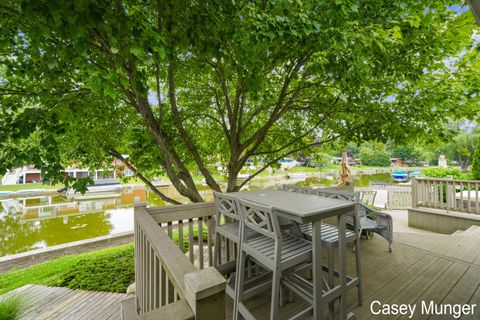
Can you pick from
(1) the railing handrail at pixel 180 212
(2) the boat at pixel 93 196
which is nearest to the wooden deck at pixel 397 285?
(1) the railing handrail at pixel 180 212

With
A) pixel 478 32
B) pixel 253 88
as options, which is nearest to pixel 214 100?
pixel 253 88

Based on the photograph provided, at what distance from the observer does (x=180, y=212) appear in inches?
98.9

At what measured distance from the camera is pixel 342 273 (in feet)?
6.26

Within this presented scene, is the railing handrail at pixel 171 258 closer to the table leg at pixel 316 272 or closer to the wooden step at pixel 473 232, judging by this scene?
the table leg at pixel 316 272

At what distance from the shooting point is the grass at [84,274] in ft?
15.4

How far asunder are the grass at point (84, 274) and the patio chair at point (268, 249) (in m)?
3.78

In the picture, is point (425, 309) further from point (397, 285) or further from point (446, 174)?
point (446, 174)

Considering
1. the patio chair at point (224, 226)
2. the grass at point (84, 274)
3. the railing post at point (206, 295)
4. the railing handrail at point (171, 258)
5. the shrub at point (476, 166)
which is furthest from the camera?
the shrub at point (476, 166)

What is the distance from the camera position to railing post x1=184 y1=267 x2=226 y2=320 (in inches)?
32.4

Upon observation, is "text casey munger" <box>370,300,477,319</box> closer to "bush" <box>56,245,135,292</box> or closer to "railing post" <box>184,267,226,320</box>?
"railing post" <box>184,267,226,320</box>

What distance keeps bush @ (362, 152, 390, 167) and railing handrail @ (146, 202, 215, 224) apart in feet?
155

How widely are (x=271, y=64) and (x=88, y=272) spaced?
6.24m

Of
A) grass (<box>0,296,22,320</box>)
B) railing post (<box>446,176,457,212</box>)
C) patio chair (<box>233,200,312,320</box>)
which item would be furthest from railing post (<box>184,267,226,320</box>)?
railing post (<box>446,176,457,212</box>)

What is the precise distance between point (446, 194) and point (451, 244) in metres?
2.44
